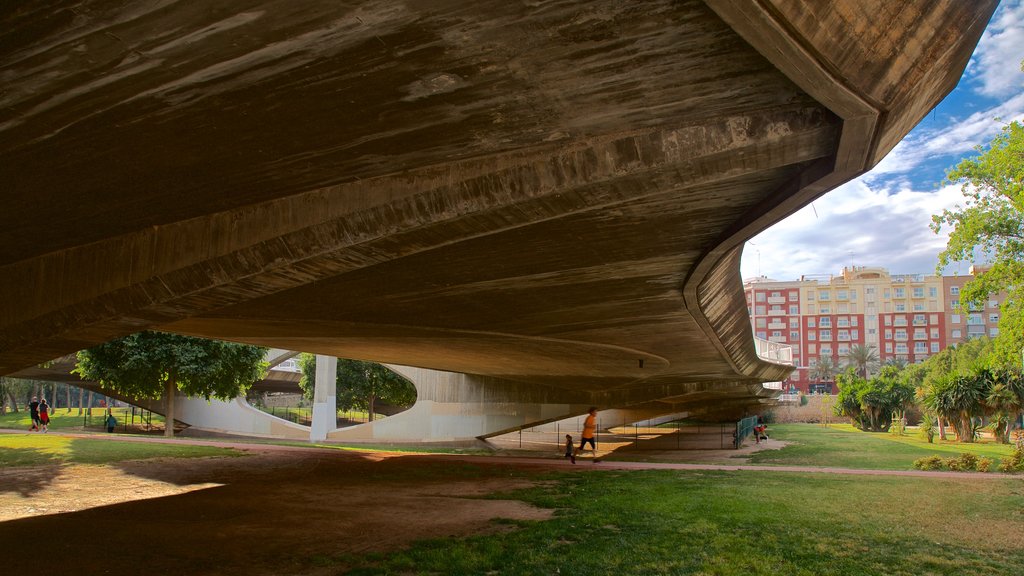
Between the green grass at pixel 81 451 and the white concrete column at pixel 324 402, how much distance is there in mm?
12191

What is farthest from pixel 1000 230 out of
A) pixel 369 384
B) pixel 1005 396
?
pixel 369 384

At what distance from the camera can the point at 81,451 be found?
21.3 metres

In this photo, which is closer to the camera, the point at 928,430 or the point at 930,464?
the point at 930,464

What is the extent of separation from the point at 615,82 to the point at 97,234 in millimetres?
6463

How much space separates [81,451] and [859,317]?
424 feet

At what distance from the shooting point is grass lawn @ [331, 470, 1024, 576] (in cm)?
814

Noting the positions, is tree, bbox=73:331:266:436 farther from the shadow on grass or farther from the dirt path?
the dirt path

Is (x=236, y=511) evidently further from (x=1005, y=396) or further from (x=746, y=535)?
(x=1005, y=396)

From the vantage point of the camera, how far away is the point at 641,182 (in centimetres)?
570

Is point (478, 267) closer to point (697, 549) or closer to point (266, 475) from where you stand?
point (697, 549)

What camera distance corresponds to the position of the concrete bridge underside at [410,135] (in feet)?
13.3

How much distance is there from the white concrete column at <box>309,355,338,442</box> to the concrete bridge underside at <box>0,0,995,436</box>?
28798 mm

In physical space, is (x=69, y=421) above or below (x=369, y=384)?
below

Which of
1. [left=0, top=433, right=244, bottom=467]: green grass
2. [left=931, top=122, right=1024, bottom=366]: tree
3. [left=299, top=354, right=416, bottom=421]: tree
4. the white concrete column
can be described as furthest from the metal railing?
[left=299, top=354, right=416, bottom=421]: tree
